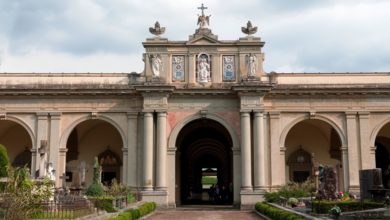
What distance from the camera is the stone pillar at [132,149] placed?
33875 millimetres

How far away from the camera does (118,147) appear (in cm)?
3906

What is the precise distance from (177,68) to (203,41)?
2.55 meters

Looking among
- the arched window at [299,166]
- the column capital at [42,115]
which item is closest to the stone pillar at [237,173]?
the arched window at [299,166]

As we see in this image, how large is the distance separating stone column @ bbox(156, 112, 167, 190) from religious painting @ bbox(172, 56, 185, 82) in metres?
2.74

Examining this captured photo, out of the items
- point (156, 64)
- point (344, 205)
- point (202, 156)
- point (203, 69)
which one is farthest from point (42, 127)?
point (202, 156)

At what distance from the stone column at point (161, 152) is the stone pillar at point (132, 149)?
1.70 m

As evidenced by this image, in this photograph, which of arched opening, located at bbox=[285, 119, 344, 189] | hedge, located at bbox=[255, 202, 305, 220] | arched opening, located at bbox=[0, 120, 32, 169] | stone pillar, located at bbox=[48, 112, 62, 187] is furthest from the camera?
arched opening, located at bbox=[0, 120, 32, 169]

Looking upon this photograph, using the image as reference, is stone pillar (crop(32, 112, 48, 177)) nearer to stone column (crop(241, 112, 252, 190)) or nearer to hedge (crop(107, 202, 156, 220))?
hedge (crop(107, 202, 156, 220))

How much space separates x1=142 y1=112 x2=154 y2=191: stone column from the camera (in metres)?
33.1

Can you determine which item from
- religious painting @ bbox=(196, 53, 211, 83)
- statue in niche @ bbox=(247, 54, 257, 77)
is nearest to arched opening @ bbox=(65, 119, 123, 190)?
religious painting @ bbox=(196, 53, 211, 83)

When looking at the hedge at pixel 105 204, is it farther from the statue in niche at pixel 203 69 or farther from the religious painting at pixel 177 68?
the statue in niche at pixel 203 69

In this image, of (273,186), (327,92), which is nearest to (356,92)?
(327,92)

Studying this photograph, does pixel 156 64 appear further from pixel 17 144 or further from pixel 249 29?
pixel 17 144

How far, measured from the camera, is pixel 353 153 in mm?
34219
